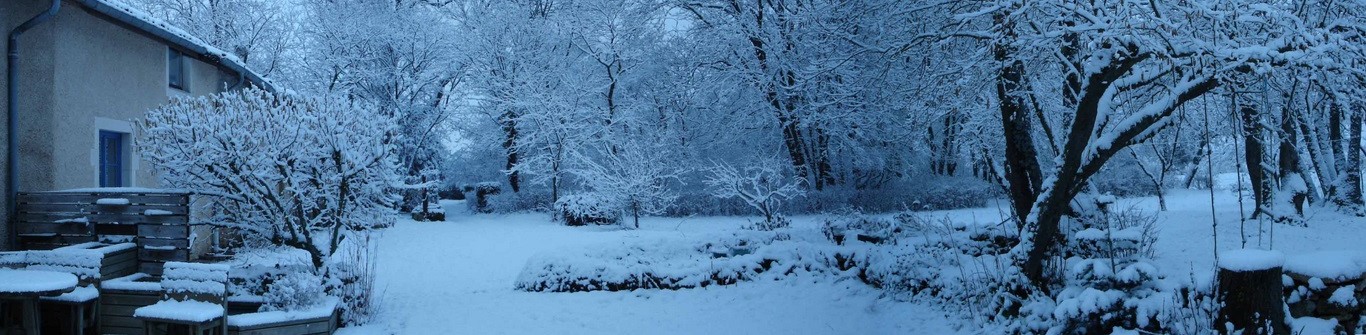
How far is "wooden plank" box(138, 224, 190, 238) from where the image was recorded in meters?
7.78

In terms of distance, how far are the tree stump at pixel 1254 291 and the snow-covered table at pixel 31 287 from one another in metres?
8.33

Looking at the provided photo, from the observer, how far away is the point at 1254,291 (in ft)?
14.3

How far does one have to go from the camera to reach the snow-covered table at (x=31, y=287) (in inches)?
227

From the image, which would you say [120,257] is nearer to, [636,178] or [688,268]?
[688,268]

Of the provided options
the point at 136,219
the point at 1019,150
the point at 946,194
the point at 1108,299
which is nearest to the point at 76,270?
the point at 136,219

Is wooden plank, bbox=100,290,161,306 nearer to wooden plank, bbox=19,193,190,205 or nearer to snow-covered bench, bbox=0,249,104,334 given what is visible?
snow-covered bench, bbox=0,249,104,334

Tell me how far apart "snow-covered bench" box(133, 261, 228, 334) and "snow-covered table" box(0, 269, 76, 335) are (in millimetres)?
724

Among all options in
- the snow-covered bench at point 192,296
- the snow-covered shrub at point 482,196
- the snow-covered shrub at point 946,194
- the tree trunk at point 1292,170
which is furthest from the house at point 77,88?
the tree trunk at point 1292,170

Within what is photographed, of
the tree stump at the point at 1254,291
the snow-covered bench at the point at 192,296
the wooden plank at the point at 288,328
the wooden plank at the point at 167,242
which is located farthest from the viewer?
the wooden plank at the point at 167,242

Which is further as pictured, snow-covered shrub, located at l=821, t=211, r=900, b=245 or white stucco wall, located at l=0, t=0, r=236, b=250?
snow-covered shrub, located at l=821, t=211, r=900, b=245

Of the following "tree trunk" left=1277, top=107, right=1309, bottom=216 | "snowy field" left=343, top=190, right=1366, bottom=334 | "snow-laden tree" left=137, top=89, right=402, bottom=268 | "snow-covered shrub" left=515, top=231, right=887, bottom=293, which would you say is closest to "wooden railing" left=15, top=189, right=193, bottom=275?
"snow-laden tree" left=137, top=89, right=402, bottom=268

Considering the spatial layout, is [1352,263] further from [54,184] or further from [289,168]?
[54,184]

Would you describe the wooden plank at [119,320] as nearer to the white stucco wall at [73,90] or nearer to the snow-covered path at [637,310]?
the snow-covered path at [637,310]

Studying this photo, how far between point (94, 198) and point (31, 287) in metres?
2.58
